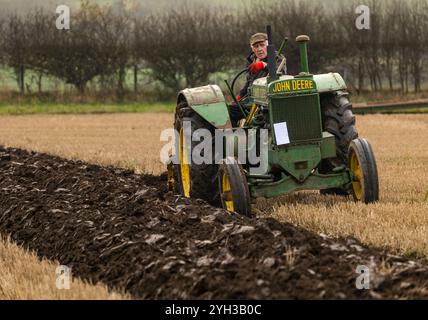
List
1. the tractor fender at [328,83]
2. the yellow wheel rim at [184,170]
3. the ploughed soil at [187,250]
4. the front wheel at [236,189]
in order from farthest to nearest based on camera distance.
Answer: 1. the yellow wheel rim at [184,170]
2. the tractor fender at [328,83]
3. the front wheel at [236,189]
4. the ploughed soil at [187,250]

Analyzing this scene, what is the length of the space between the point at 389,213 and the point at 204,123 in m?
2.24

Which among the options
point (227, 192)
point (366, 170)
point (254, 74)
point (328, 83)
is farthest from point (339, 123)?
point (227, 192)

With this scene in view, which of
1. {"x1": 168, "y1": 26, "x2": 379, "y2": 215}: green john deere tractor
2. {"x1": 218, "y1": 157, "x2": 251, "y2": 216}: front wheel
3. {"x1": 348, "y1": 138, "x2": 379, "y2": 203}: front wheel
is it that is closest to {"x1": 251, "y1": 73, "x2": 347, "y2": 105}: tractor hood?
{"x1": 168, "y1": 26, "x2": 379, "y2": 215}: green john deere tractor

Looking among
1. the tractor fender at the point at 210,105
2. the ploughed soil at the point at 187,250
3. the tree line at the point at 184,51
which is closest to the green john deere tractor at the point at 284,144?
the tractor fender at the point at 210,105

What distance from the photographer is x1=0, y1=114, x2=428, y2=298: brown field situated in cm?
671

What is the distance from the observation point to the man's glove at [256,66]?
8477mm

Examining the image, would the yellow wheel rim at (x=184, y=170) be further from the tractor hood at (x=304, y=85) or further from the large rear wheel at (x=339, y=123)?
the large rear wheel at (x=339, y=123)

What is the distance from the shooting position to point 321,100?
847cm

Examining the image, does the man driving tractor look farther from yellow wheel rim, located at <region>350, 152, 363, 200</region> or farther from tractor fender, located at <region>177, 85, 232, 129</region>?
yellow wheel rim, located at <region>350, 152, 363, 200</region>

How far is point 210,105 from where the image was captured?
27.5ft

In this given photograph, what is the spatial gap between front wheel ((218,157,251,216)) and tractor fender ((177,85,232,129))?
667 millimetres

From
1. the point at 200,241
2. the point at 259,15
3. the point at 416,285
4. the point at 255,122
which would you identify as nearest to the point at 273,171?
the point at 255,122

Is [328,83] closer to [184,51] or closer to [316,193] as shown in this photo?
[316,193]

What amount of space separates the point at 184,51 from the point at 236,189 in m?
23.2
